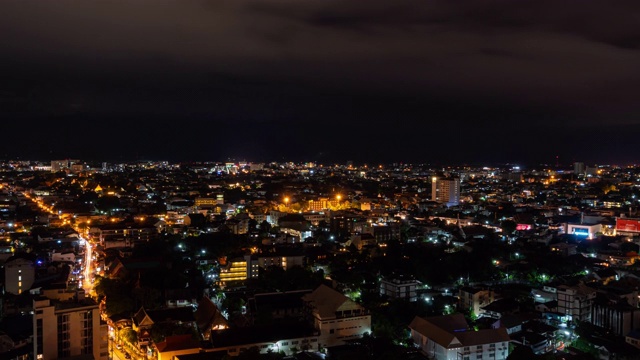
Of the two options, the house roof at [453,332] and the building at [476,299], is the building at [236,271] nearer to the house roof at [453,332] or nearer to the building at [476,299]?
the building at [476,299]

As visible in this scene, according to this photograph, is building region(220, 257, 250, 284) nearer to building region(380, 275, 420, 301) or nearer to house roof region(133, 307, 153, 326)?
building region(380, 275, 420, 301)

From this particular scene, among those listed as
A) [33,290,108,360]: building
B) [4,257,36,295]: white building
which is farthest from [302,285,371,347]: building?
[4,257,36,295]: white building

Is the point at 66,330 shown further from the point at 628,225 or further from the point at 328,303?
the point at 628,225

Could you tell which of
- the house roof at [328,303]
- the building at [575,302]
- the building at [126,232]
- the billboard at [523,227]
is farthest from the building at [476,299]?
the building at [126,232]

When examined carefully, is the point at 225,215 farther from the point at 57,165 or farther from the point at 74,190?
the point at 57,165

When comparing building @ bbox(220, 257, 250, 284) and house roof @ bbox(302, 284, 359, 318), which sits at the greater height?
house roof @ bbox(302, 284, 359, 318)

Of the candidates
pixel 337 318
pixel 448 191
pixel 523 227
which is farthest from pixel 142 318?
pixel 448 191

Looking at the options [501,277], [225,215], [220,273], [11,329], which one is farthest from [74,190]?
[501,277]
